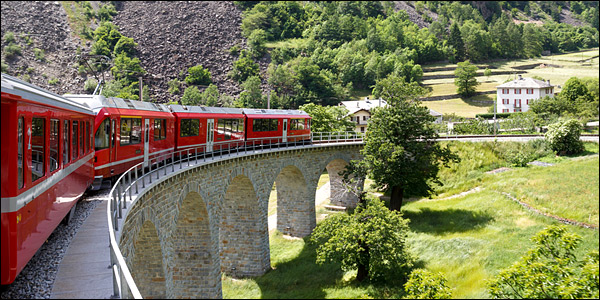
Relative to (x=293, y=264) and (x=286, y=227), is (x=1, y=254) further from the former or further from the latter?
(x=286, y=227)

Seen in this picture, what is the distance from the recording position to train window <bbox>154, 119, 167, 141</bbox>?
1851 centimetres

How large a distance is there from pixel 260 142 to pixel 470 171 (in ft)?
67.7

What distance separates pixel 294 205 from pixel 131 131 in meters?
20.2

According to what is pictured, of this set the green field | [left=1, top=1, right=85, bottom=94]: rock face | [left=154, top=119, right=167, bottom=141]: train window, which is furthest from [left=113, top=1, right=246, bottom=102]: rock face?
[left=154, top=119, right=167, bottom=141]: train window

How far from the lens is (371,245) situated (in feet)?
81.0

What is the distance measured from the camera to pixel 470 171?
3959cm

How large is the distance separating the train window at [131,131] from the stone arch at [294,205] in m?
17.7

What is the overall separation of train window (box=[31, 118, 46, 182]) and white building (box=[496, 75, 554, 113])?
44.9 m

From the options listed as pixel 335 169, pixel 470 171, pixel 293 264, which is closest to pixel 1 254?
pixel 293 264

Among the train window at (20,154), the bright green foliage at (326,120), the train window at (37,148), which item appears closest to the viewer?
the train window at (20,154)

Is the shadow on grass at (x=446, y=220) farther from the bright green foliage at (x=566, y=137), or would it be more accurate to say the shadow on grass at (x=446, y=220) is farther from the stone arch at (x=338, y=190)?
the bright green foliage at (x=566, y=137)

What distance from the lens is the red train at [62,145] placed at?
20.4 feet

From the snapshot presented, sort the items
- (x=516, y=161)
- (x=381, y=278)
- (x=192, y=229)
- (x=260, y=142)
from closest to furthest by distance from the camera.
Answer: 1. (x=192, y=229)
2. (x=381, y=278)
3. (x=260, y=142)
4. (x=516, y=161)

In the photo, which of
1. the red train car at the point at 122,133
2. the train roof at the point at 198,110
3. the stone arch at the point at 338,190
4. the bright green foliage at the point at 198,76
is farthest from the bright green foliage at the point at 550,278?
the bright green foliage at the point at 198,76
